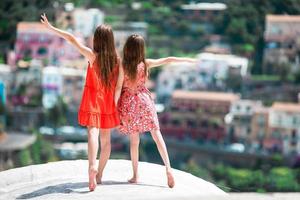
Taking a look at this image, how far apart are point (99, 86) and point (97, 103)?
0.04 meters

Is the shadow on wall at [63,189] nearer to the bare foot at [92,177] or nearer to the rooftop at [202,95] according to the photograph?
the bare foot at [92,177]

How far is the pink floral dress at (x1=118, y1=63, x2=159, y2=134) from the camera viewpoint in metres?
1.75

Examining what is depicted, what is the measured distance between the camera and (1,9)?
488 inches

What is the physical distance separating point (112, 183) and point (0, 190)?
0.25 m

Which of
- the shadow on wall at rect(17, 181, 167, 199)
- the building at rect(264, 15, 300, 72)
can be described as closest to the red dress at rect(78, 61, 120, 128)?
the shadow on wall at rect(17, 181, 167, 199)

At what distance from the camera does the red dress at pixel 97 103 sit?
1.70 meters

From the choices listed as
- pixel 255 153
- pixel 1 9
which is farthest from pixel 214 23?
pixel 1 9

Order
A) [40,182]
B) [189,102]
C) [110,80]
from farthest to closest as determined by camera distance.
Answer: [189,102]
[40,182]
[110,80]

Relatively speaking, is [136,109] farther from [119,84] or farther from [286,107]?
[286,107]

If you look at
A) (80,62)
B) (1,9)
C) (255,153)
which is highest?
(1,9)

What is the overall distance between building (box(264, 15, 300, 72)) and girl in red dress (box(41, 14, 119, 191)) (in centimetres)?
1103

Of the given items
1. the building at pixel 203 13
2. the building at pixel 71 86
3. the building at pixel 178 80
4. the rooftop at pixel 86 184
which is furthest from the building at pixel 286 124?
the rooftop at pixel 86 184

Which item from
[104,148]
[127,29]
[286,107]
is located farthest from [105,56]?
[127,29]

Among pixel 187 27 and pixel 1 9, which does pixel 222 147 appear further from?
pixel 1 9
